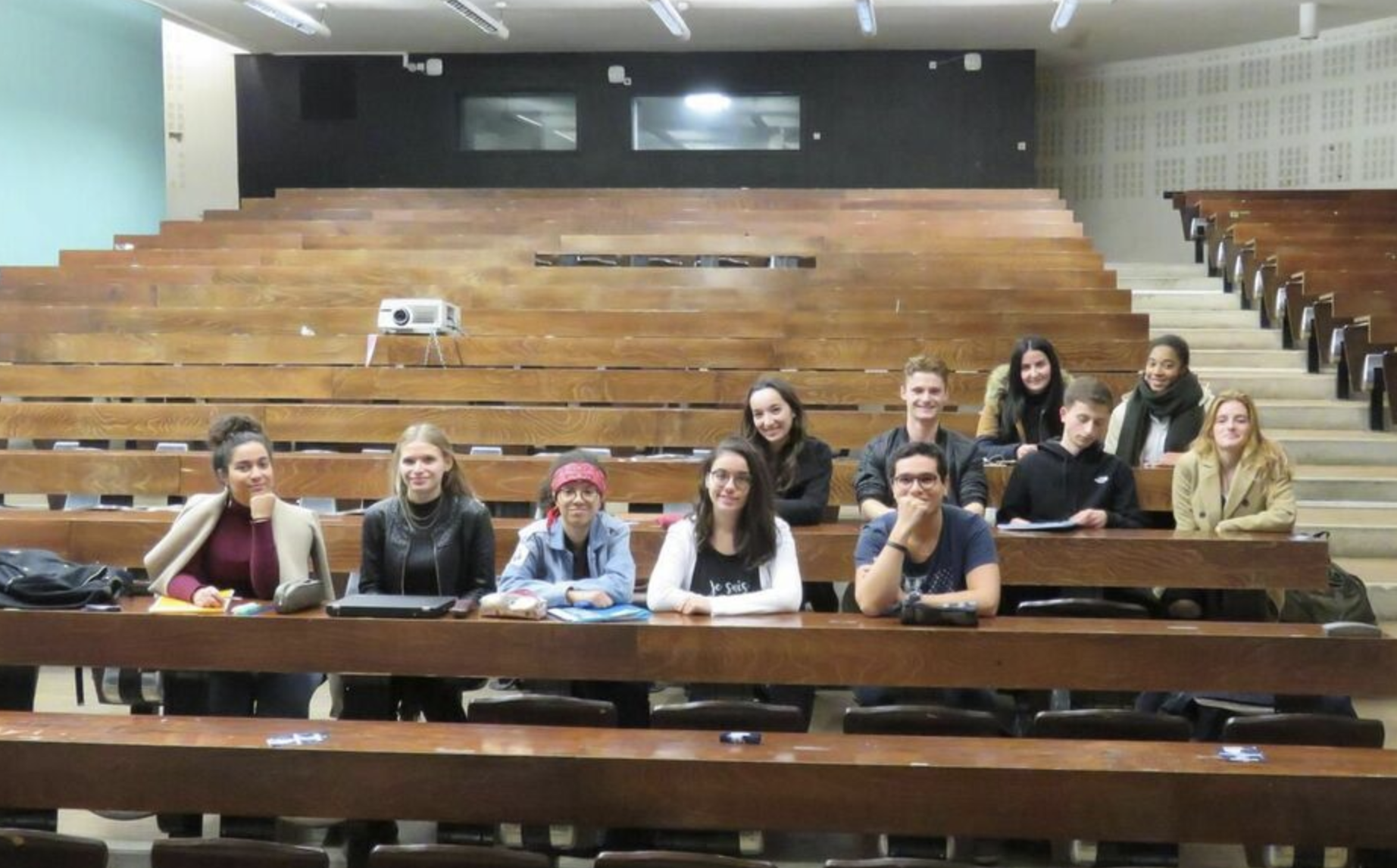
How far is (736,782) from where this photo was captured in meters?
1.86

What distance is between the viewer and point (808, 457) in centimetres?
301

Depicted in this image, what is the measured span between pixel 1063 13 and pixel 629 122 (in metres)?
2.90

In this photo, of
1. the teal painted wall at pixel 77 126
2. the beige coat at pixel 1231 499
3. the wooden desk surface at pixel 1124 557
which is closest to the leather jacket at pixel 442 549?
the wooden desk surface at pixel 1124 557

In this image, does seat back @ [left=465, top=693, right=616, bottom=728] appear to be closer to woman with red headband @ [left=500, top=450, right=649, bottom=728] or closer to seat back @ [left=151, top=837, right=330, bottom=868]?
woman with red headband @ [left=500, top=450, right=649, bottom=728]

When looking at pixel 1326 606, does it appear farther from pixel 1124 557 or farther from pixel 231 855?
pixel 231 855

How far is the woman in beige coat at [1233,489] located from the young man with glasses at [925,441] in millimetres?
465

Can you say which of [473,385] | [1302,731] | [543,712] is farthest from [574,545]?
[473,385]

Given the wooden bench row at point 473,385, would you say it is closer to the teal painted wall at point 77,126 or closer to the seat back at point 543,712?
the teal painted wall at point 77,126

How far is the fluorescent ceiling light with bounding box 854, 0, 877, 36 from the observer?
6.86 metres

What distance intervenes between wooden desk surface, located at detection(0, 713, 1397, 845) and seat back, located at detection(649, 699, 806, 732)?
0.11m

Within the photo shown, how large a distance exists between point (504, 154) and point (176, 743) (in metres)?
7.11

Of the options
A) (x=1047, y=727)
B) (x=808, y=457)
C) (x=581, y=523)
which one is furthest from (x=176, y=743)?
(x=808, y=457)

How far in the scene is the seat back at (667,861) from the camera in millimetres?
1514

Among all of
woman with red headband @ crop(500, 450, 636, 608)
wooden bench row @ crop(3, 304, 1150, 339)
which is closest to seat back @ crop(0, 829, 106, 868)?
woman with red headband @ crop(500, 450, 636, 608)
